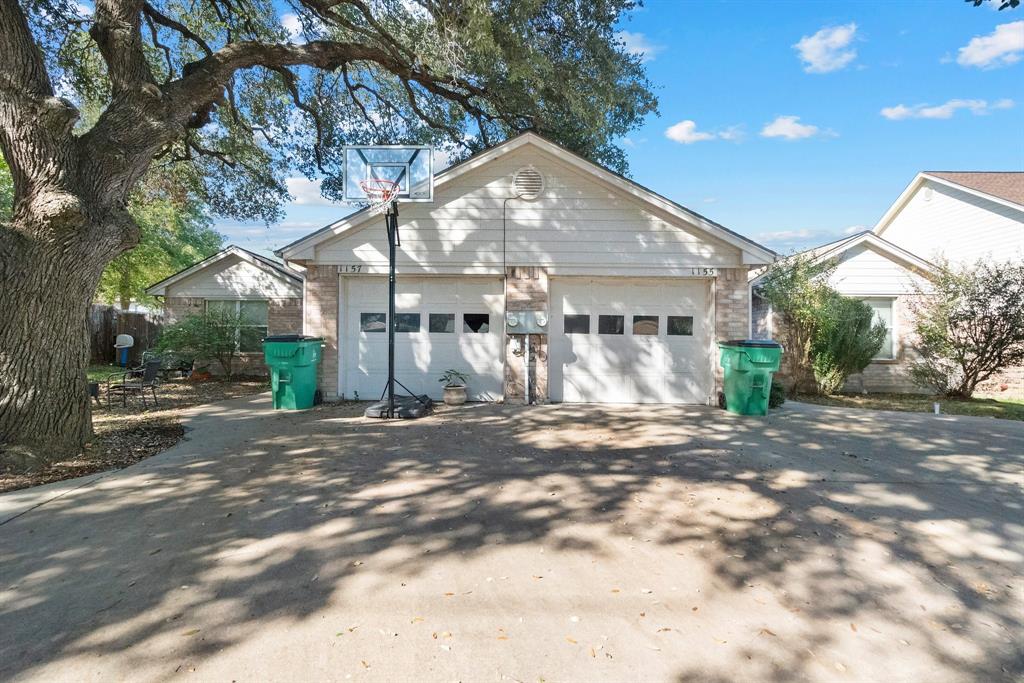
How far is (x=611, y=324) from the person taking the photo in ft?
33.3

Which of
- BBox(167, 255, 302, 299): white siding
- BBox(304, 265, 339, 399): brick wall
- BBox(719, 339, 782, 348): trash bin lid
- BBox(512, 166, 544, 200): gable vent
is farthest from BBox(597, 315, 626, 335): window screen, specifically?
BBox(167, 255, 302, 299): white siding

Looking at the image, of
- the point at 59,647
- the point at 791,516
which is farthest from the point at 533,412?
the point at 59,647

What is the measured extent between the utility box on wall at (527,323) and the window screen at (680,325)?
2478mm

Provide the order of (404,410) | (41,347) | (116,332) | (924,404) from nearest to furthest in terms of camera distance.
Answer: (41,347), (404,410), (924,404), (116,332)

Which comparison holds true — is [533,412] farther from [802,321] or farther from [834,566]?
[802,321]

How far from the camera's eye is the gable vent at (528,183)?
9875mm

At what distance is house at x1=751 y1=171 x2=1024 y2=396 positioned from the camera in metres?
12.7

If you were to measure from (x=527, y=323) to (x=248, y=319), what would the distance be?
385 inches

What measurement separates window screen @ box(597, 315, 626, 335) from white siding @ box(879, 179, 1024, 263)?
8613 millimetres

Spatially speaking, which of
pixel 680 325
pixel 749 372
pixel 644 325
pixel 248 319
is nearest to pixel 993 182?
pixel 680 325

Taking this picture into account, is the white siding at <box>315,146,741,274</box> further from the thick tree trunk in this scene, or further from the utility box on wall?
the thick tree trunk

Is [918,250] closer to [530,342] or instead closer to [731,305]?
[731,305]

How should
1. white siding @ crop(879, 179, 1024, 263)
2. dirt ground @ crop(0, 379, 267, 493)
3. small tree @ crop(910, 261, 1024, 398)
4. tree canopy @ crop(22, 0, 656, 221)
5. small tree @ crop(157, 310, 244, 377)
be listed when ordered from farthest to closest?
1. white siding @ crop(879, 179, 1024, 263)
2. small tree @ crop(157, 310, 244, 377)
3. small tree @ crop(910, 261, 1024, 398)
4. tree canopy @ crop(22, 0, 656, 221)
5. dirt ground @ crop(0, 379, 267, 493)

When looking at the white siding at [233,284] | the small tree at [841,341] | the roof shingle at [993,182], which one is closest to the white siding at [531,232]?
the small tree at [841,341]
